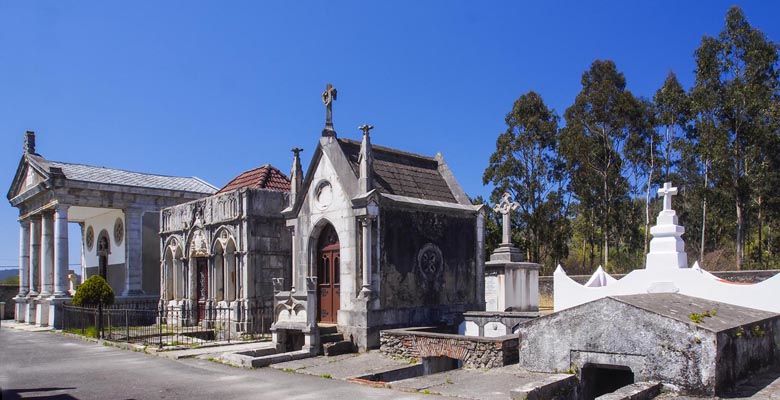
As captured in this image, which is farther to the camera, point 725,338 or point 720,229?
point 720,229

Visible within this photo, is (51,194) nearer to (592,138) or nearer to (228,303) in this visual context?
(228,303)

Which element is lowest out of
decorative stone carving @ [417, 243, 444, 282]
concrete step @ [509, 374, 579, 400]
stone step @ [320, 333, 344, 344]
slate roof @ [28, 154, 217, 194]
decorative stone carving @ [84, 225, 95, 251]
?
stone step @ [320, 333, 344, 344]

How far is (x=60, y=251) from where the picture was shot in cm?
2738

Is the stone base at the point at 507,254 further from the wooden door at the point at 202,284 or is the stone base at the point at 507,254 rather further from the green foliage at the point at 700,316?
the green foliage at the point at 700,316

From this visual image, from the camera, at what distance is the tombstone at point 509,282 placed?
20531mm

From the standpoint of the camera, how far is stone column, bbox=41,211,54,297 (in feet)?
93.4

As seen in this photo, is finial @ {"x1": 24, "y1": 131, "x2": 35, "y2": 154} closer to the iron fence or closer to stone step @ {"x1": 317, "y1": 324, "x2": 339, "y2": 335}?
the iron fence

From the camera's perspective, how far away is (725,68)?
1260 inches

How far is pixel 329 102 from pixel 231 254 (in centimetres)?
657

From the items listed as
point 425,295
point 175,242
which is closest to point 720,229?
point 425,295

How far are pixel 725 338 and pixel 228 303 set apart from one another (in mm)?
15497

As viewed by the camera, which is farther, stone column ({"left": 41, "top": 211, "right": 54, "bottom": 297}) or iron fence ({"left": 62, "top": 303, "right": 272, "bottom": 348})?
stone column ({"left": 41, "top": 211, "right": 54, "bottom": 297})

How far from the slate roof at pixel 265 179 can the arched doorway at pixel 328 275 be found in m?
5.15

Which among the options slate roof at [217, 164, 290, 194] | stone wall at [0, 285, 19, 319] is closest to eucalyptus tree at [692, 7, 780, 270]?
slate roof at [217, 164, 290, 194]
